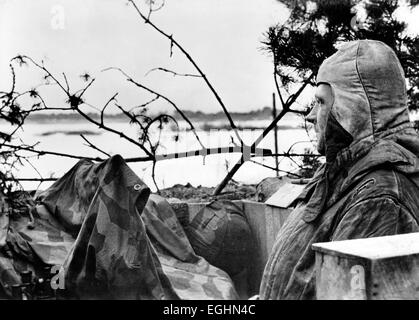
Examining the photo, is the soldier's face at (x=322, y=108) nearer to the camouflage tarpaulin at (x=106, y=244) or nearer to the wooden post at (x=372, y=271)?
the wooden post at (x=372, y=271)

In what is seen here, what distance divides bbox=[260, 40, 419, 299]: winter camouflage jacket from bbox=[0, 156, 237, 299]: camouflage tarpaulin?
1187 millimetres

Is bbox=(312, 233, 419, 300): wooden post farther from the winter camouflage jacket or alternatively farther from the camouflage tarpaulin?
the camouflage tarpaulin

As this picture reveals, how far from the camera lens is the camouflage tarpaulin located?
3.66m

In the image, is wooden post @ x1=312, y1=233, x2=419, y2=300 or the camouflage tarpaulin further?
the camouflage tarpaulin

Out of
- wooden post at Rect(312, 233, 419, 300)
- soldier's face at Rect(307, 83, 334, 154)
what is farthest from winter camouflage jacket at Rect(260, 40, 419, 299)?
wooden post at Rect(312, 233, 419, 300)

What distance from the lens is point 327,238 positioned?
251 cm

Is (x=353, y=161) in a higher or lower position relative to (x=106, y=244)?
higher

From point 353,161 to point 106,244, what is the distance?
1.66 meters

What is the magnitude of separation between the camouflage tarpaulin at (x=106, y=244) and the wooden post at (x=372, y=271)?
2.03m

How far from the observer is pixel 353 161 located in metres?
2.53

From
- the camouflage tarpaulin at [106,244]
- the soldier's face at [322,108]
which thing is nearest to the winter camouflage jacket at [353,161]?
the soldier's face at [322,108]

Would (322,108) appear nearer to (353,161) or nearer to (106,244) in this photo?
(353,161)

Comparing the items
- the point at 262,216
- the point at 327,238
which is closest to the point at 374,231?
the point at 327,238

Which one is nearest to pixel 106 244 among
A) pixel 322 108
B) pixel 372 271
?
pixel 322 108
